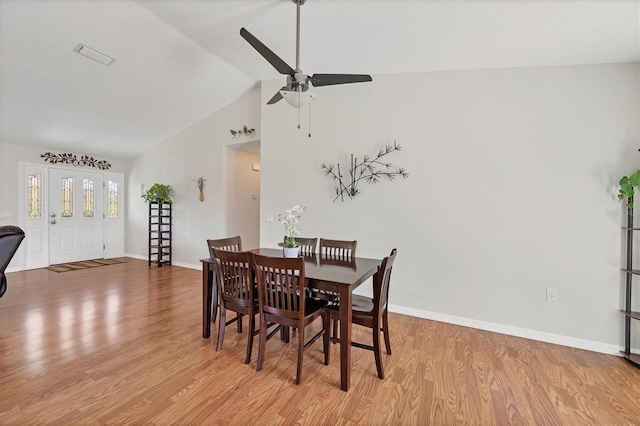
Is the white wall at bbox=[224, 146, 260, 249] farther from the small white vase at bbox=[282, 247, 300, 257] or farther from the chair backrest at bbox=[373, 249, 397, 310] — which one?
the chair backrest at bbox=[373, 249, 397, 310]

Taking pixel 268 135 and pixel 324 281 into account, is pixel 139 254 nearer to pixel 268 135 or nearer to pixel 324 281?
pixel 268 135

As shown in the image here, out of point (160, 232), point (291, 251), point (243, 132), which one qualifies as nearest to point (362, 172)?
point (291, 251)

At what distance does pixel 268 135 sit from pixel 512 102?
3.05 meters

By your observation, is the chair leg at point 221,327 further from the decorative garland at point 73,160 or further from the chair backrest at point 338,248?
the decorative garland at point 73,160

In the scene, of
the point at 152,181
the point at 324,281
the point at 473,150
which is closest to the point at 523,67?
the point at 473,150

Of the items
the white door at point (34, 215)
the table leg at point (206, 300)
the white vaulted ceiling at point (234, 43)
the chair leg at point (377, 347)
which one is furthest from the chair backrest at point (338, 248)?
the white door at point (34, 215)

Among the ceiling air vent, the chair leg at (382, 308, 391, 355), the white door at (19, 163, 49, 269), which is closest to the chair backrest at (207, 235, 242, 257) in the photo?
the chair leg at (382, 308, 391, 355)

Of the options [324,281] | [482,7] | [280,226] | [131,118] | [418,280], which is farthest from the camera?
[131,118]

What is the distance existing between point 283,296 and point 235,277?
19.9 inches

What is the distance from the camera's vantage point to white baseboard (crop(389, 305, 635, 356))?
2748mm

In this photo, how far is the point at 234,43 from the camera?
3.49 metres

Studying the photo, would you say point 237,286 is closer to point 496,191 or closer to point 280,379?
point 280,379

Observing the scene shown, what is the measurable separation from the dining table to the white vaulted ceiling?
7.37 feet

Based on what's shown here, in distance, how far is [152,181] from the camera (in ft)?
21.5
